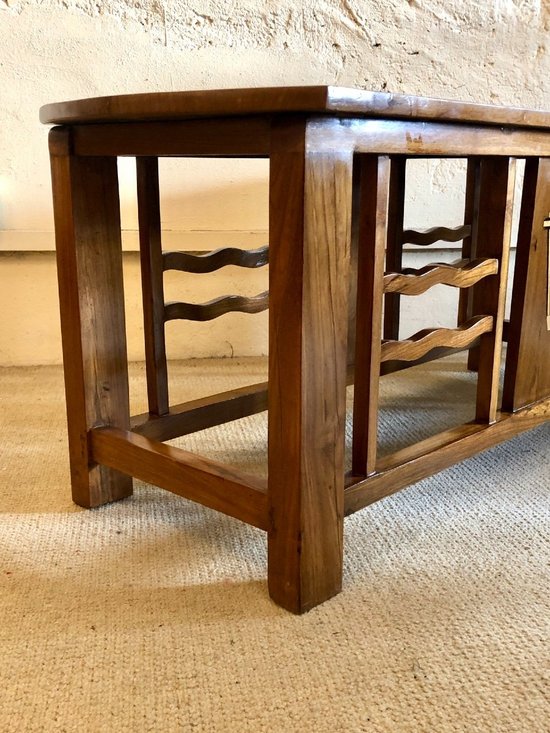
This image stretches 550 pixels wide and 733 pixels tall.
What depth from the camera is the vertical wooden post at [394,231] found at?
169 centimetres

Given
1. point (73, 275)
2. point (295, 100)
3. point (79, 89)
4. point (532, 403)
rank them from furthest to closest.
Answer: point (79, 89) < point (532, 403) < point (73, 275) < point (295, 100)

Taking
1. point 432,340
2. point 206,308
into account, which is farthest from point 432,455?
point 206,308

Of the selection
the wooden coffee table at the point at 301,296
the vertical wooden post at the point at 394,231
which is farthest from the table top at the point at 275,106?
the vertical wooden post at the point at 394,231

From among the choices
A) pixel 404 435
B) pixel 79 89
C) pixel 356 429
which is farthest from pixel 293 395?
pixel 79 89

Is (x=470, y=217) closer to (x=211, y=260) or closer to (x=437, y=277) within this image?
(x=211, y=260)

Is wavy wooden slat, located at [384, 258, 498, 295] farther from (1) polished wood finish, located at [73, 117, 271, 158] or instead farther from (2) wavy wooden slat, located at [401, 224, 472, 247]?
(2) wavy wooden slat, located at [401, 224, 472, 247]

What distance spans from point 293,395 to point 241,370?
1.18 m

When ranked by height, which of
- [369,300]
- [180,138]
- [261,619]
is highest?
[180,138]

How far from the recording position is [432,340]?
1016 millimetres

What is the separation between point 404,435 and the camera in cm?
149

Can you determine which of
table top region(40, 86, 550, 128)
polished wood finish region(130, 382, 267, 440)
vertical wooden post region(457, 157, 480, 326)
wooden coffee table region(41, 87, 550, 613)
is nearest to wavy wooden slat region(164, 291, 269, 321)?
wooden coffee table region(41, 87, 550, 613)

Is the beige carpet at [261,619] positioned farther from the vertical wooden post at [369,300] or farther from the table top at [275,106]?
the table top at [275,106]

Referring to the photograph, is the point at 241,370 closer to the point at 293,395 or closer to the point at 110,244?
the point at 110,244

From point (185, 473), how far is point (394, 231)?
952mm
